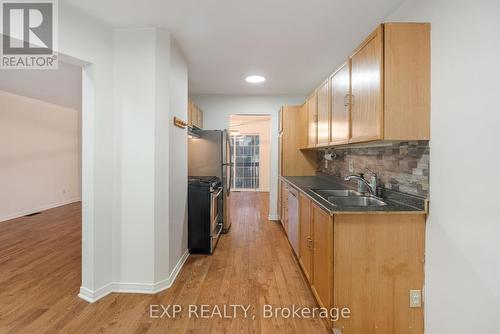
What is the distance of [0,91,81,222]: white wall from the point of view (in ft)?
15.4

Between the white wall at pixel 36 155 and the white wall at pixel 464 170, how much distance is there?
6.66 m

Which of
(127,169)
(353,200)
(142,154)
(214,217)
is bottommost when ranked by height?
(214,217)

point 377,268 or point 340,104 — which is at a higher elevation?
point 340,104

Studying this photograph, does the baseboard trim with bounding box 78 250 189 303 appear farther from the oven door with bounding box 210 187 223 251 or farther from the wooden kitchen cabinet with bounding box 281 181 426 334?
the wooden kitchen cabinet with bounding box 281 181 426 334

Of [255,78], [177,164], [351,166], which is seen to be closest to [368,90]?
[351,166]

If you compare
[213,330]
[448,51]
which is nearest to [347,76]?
[448,51]

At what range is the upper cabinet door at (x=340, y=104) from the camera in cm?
205

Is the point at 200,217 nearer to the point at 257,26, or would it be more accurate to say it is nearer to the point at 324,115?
the point at 324,115

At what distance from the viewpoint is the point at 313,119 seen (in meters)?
3.27

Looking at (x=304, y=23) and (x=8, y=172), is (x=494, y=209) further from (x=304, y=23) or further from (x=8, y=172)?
(x=8, y=172)

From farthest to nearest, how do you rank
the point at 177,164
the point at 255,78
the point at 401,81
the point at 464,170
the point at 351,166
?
1. the point at 255,78
2. the point at 351,166
3. the point at 177,164
4. the point at 401,81
5. the point at 464,170

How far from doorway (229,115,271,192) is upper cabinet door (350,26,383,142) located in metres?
6.69

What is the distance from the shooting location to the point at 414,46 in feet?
5.04

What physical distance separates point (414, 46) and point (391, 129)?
1.84 ft
